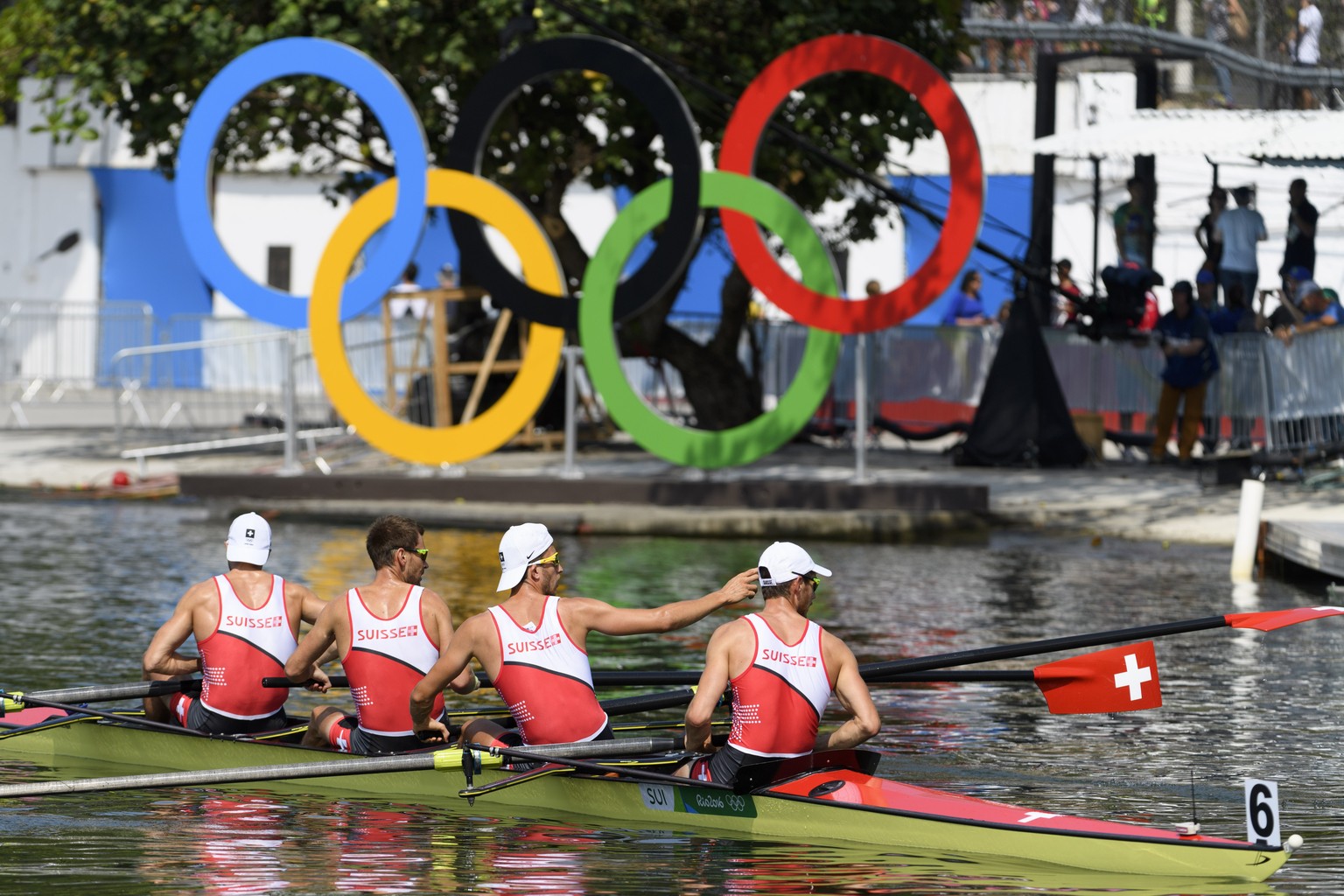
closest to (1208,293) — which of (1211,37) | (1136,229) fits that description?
(1136,229)

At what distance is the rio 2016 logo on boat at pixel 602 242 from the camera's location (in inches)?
781

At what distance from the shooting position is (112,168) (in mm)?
38906

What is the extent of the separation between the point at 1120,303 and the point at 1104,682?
1434cm

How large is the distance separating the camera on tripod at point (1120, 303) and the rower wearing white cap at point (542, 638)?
587 inches

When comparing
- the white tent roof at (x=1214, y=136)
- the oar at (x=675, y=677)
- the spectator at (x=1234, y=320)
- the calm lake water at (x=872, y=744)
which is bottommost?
the calm lake water at (x=872, y=744)

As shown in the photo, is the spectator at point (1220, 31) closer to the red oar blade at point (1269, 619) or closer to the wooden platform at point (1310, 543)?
the wooden platform at point (1310, 543)

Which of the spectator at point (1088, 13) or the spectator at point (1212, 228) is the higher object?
the spectator at point (1088, 13)

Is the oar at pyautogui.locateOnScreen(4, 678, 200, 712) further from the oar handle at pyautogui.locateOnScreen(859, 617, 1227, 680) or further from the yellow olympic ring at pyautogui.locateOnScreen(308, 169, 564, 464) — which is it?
the yellow olympic ring at pyautogui.locateOnScreen(308, 169, 564, 464)

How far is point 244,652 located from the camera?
407 inches

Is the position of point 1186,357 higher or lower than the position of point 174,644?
higher

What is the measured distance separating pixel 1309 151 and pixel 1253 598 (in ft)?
21.5

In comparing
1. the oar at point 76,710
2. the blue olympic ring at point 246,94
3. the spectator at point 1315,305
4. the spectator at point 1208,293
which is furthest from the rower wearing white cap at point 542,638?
the spectator at point 1208,293

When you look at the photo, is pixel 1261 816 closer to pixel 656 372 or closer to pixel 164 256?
pixel 656 372

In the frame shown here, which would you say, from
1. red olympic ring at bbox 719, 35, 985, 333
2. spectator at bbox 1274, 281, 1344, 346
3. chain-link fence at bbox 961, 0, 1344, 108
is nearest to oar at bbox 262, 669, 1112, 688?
red olympic ring at bbox 719, 35, 985, 333
